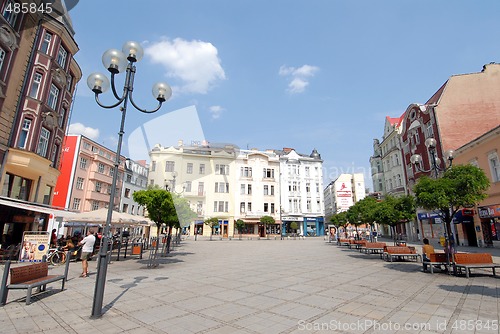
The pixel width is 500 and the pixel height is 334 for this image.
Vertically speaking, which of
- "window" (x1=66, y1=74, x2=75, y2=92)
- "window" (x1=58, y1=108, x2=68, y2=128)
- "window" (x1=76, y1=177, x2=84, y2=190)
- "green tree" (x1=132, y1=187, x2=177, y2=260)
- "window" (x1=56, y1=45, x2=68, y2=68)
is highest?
"window" (x1=56, y1=45, x2=68, y2=68)

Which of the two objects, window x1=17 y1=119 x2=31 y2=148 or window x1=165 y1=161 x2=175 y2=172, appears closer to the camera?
window x1=17 y1=119 x2=31 y2=148

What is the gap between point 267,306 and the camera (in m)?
6.20

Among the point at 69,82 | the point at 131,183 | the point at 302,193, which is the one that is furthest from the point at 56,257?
the point at 131,183

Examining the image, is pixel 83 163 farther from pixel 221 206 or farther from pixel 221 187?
pixel 221 206

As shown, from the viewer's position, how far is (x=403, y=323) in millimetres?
4988

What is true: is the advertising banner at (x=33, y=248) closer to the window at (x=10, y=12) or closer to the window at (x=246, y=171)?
the window at (x=10, y=12)

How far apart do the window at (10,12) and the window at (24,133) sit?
617 centimetres

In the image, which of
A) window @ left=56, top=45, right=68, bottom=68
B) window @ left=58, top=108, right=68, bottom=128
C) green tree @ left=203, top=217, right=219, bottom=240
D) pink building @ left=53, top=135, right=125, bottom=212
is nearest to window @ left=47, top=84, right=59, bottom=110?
window @ left=58, top=108, right=68, bottom=128

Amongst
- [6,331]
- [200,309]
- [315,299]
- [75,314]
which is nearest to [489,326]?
[315,299]

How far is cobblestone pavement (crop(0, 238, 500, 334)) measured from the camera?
16.0 ft

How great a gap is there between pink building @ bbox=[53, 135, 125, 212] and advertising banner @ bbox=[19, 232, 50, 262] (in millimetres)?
27411

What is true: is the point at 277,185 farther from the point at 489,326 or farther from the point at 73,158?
the point at 489,326

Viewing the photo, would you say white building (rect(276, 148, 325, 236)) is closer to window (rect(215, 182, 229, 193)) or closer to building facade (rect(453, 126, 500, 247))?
window (rect(215, 182, 229, 193))

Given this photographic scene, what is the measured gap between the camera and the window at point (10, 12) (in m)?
16.3
